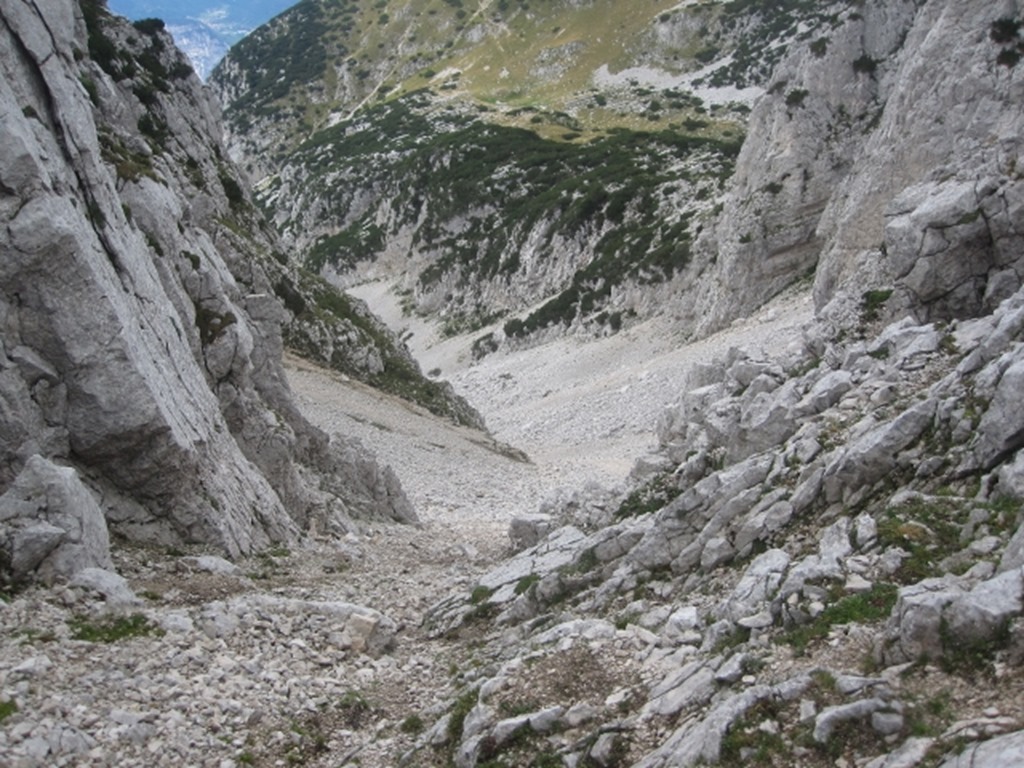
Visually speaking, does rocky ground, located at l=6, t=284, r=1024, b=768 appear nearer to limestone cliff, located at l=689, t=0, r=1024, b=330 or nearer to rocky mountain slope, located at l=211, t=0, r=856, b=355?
limestone cliff, located at l=689, t=0, r=1024, b=330

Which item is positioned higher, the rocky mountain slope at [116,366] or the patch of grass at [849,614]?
the rocky mountain slope at [116,366]

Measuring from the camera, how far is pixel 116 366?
1443cm

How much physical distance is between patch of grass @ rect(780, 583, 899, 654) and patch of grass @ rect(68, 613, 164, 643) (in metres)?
8.28

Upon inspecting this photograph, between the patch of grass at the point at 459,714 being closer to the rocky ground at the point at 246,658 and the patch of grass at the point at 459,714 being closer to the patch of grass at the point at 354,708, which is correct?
the rocky ground at the point at 246,658

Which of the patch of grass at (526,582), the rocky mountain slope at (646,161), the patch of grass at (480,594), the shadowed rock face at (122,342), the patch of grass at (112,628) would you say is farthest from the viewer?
the rocky mountain slope at (646,161)

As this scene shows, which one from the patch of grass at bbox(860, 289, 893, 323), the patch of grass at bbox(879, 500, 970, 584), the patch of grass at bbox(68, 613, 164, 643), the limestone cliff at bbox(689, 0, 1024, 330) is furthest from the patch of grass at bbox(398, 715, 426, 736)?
the limestone cliff at bbox(689, 0, 1024, 330)

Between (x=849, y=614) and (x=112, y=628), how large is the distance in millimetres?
9190

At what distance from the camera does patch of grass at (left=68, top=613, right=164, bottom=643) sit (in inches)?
433

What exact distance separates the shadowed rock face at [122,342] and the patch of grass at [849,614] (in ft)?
37.2

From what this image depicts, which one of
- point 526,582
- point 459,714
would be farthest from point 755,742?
point 526,582

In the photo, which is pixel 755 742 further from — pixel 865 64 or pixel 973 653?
pixel 865 64

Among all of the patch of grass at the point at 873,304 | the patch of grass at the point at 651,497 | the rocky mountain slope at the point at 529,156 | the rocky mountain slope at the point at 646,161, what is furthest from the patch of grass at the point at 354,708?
the rocky mountain slope at the point at 529,156

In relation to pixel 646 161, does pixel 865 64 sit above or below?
below

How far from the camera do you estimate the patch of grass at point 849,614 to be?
805 centimetres
